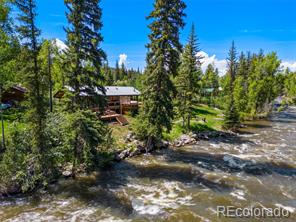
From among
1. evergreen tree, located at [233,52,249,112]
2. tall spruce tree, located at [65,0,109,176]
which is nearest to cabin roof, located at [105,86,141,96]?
evergreen tree, located at [233,52,249,112]

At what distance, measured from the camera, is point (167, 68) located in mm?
22188

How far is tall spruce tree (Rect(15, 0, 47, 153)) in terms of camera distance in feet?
43.1

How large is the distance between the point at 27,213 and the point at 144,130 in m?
12.5

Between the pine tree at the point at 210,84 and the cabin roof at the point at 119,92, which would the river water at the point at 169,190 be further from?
the pine tree at the point at 210,84

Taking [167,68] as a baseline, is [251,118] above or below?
below

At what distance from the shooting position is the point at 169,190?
49.1 ft

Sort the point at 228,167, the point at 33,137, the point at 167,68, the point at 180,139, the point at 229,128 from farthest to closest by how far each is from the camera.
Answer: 1. the point at 229,128
2. the point at 180,139
3. the point at 167,68
4. the point at 228,167
5. the point at 33,137

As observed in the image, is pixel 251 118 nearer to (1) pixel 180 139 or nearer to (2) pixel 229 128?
(2) pixel 229 128

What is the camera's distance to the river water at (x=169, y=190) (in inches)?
478

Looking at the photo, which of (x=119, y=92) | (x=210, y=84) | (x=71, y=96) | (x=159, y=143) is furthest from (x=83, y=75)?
(x=210, y=84)

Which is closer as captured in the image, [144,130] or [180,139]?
[144,130]

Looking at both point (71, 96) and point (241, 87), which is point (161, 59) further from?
point (241, 87)

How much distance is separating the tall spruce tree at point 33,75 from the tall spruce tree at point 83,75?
2.06 m

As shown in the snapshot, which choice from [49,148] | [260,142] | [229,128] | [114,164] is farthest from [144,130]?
[229,128]
